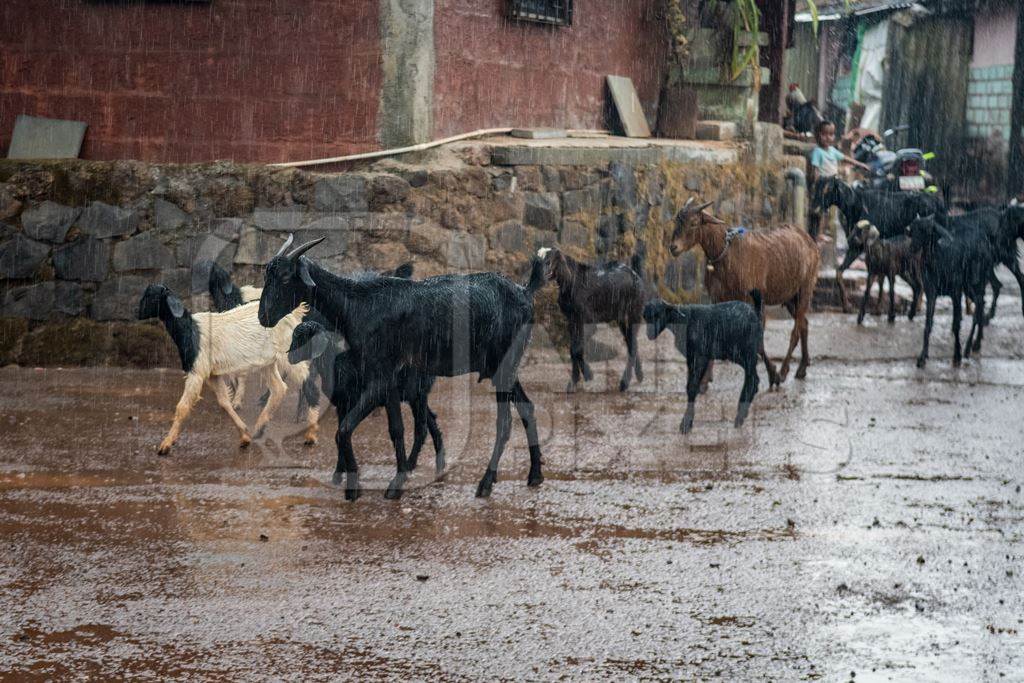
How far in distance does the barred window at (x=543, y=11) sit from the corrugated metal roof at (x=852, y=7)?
15916 millimetres

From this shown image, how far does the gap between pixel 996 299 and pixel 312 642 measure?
11.6m

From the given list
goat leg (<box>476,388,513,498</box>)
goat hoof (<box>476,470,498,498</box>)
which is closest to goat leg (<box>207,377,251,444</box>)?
goat leg (<box>476,388,513,498</box>)

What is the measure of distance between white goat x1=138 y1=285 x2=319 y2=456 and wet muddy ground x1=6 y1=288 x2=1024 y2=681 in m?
0.27

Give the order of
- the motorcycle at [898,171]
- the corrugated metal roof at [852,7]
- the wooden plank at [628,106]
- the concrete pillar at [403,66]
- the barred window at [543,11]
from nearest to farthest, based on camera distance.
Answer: the concrete pillar at [403,66]
the barred window at [543,11]
the wooden plank at [628,106]
the motorcycle at [898,171]
the corrugated metal roof at [852,7]

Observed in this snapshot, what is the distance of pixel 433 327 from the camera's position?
25.0ft

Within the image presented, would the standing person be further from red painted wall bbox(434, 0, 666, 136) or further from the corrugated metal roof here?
the corrugated metal roof

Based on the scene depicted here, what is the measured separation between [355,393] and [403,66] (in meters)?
4.56

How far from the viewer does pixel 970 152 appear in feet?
94.9

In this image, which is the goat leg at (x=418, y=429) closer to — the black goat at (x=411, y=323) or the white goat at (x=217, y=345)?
the black goat at (x=411, y=323)

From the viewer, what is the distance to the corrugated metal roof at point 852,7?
3030 centimetres

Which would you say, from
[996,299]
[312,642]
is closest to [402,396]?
[312,642]

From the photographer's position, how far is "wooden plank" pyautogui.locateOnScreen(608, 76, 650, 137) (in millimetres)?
14828

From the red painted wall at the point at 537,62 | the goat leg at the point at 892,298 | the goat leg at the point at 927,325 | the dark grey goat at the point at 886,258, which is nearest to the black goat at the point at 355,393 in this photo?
the red painted wall at the point at 537,62

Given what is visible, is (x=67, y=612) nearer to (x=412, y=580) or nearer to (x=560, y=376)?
(x=412, y=580)
